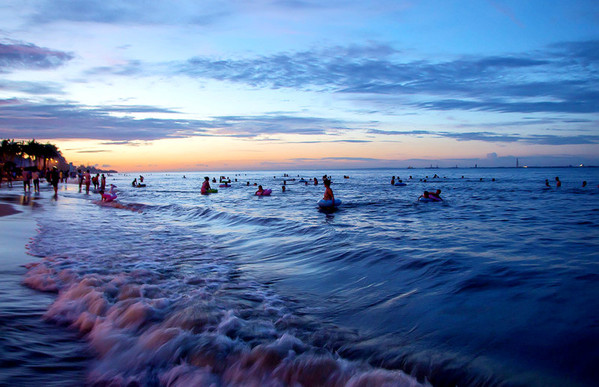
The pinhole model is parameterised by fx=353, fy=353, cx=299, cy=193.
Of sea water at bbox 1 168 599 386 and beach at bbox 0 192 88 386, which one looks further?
sea water at bbox 1 168 599 386

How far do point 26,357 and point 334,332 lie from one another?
3.48 meters

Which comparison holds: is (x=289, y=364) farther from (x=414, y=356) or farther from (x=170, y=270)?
(x=170, y=270)

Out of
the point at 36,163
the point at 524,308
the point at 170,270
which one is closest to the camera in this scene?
the point at 524,308

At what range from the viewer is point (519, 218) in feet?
54.6

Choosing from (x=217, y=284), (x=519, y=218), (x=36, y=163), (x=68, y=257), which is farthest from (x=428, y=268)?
(x=36, y=163)

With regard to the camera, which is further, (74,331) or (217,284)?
(217,284)

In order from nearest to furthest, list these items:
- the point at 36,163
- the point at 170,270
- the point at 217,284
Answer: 1. the point at 217,284
2. the point at 170,270
3. the point at 36,163

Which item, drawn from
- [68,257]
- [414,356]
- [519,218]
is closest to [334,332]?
[414,356]

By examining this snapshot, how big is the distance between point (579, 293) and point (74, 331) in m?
7.90

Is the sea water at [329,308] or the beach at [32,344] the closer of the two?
the beach at [32,344]

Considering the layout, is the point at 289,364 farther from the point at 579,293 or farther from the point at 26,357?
the point at 579,293

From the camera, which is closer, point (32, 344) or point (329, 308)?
point (32, 344)

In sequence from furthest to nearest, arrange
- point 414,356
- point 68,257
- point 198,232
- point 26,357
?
point 198,232, point 68,257, point 414,356, point 26,357

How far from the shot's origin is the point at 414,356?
13.4 feet
